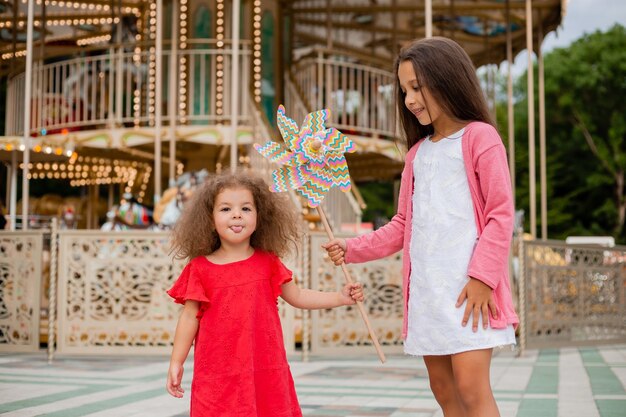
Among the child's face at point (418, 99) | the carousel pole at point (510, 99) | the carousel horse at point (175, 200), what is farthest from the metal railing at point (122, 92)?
the child's face at point (418, 99)

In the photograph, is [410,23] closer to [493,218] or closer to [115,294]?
[115,294]

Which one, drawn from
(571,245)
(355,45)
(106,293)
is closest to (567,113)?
(355,45)

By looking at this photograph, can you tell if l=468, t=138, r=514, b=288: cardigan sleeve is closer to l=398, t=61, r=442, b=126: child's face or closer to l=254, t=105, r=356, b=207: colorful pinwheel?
l=398, t=61, r=442, b=126: child's face

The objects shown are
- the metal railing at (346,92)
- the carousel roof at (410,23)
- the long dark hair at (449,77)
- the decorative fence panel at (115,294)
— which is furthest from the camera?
the carousel roof at (410,23)

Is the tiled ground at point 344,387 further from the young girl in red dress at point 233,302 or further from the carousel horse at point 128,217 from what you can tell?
the carousel horse at point 128,217

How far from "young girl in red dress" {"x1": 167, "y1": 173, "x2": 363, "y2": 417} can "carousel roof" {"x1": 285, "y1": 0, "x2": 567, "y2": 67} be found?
37.8 feet

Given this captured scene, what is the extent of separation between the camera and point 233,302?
3.21 metres

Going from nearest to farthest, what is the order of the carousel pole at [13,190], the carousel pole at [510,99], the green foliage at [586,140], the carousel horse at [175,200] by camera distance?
the carousel horse at [175,200] → the carousel pole at [13,190] → the carousel pole at [510,99] → the green foliage at [586,140]

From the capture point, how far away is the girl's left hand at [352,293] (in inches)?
129

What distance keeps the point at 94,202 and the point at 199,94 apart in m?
4.77

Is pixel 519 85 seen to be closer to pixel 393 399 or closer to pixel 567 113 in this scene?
pixel 567 113

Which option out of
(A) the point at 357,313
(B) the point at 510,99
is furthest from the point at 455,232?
(B) the point at 510,99

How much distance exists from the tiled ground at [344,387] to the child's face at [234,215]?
2.35 meters

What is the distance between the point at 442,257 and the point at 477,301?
0.62ft
